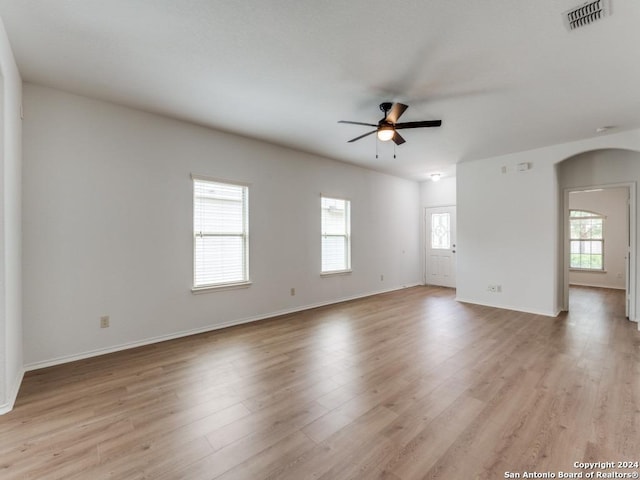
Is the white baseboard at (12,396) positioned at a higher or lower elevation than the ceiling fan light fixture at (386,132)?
lower

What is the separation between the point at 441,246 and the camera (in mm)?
7629

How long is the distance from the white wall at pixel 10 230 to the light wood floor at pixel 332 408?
0.27 meters

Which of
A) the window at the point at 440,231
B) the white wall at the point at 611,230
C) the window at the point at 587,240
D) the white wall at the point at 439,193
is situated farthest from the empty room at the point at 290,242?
the window at the point at 587,240

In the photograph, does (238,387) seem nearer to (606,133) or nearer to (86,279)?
(86,279)

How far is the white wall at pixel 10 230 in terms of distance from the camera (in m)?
2.11

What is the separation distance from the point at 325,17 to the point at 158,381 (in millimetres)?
3312

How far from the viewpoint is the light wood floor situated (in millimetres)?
1707

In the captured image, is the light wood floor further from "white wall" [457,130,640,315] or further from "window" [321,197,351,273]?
"window" [321,197,351,273]

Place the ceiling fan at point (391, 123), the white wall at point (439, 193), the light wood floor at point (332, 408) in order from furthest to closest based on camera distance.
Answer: the white wall at point (439, 193) → the ceiling fan at point (391, 123) → the light wood floor at point (332, 408)

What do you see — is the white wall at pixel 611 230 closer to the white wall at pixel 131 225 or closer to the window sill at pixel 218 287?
the white wall at pixel 131 225

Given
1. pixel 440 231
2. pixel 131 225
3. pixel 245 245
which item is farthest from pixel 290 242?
pixel 440 231

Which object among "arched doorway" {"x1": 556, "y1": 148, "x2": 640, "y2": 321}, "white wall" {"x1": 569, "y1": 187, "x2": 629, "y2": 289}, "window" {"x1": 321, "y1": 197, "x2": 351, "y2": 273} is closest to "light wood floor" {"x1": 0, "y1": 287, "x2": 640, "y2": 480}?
"arched doorway" {"x1": 556, "y1": 148, "x2": 640, "y2": 321}

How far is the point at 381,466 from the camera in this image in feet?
5.49

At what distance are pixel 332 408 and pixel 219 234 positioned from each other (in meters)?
2.86
